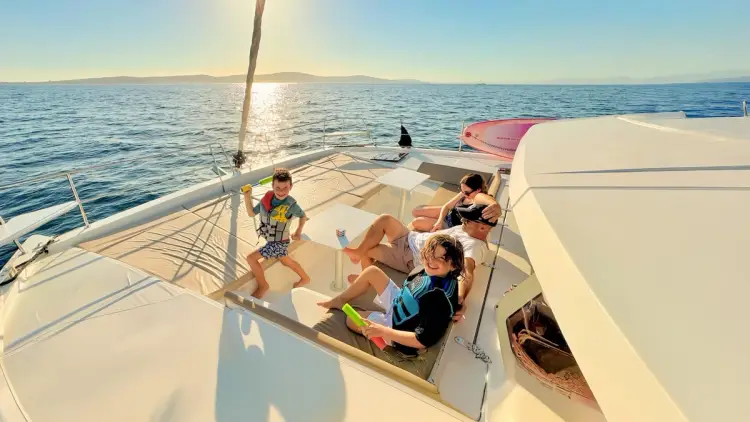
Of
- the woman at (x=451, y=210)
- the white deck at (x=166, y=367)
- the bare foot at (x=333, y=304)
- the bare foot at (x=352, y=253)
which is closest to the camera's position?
the white deck at (x=166, y=367)

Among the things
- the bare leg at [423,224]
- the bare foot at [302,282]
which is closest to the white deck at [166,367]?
the bare foot at [302,282]

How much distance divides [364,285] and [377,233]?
2.47 ft

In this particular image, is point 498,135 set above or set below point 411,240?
above

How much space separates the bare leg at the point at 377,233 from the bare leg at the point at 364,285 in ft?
2.04

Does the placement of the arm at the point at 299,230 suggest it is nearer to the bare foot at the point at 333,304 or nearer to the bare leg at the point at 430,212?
the bare foot at the point at 333,304

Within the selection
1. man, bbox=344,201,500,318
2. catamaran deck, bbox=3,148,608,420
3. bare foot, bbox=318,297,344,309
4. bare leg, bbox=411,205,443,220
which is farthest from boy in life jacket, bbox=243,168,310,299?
bare leg, bbox=411,205,443,220

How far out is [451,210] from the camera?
11.4 ft

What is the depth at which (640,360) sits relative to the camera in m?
0.54

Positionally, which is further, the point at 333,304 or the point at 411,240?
the point at 411,240

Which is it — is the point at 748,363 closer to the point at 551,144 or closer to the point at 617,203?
the point at 617,203

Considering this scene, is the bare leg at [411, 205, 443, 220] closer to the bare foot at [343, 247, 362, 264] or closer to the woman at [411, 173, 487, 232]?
the woman at [411, 173, 487, 232]

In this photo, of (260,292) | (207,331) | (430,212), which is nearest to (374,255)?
(260,292)

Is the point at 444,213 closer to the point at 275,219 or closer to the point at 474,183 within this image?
the point at 474,183

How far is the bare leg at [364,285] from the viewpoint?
242cm
